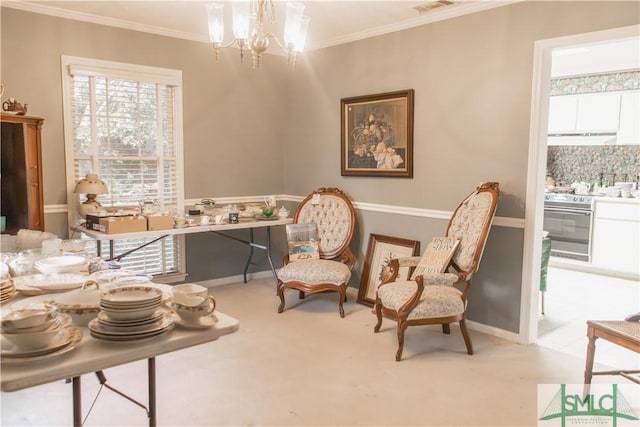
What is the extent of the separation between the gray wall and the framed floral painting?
0.30ft

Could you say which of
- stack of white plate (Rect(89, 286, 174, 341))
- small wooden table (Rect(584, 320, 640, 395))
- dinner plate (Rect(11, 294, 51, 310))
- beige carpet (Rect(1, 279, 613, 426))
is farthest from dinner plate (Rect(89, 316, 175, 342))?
small wooden table (Rect(584, 320, 640, 395))

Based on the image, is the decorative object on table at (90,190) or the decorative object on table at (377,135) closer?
the decorative object on table at (90,190)

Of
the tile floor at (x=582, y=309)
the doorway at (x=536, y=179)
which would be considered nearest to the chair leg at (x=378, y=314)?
the doorway at (x=536, y=179)

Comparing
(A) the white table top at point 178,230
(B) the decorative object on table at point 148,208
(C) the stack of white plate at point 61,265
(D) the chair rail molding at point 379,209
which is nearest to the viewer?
(C) the stack of white plate at point 61,265

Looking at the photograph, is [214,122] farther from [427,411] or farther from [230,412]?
[427,411]

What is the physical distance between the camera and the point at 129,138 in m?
4.64

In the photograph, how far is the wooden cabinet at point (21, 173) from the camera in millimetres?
3678

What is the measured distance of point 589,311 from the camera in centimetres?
467

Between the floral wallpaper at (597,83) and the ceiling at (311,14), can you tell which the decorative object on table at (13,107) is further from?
the floral wallpaper at (597,83)

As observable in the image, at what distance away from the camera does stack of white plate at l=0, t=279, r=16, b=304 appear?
1814 mm

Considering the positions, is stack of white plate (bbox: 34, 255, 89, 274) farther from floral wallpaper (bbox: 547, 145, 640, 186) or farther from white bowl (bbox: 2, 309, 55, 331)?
floral wallpaper (bbox: 547, 145, 640, 186)

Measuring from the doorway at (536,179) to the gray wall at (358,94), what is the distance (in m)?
0.06

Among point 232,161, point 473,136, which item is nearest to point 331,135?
point 232,161

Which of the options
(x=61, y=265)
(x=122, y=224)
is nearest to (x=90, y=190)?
(x=122, y=224)
